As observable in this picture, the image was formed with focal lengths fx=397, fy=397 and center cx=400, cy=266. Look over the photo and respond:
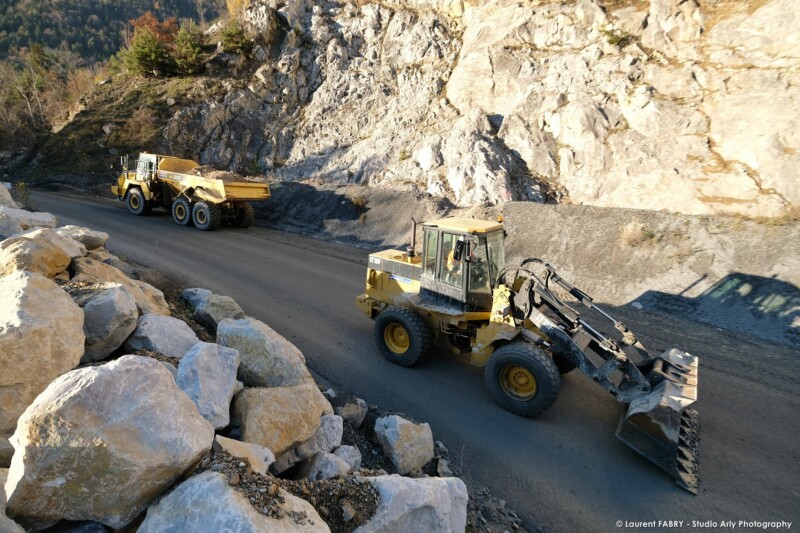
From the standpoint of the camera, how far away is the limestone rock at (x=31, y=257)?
454cm

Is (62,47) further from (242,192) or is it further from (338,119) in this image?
(242,192)

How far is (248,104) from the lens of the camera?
26.8m

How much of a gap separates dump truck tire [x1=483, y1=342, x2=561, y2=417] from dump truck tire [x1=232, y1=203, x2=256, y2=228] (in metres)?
13.9

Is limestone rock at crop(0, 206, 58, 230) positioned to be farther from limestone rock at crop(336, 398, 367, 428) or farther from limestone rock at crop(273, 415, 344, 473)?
limestone rock at crop(273, 415, 344, 473)

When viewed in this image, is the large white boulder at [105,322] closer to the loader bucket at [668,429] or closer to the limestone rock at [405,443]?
the limestone rock at [405,443]

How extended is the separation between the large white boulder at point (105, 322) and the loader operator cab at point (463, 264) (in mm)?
4143

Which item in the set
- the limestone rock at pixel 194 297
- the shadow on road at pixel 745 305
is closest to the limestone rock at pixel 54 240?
the limestone rock at pixel 194 297

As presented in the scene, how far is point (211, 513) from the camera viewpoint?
2.24 m

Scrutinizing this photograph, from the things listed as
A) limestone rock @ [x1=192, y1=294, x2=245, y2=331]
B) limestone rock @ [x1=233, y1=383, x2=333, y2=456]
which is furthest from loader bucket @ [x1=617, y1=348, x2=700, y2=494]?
limestone rock @ [x1=192, y1=294, x2=245, y2=331]

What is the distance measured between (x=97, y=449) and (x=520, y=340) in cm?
492

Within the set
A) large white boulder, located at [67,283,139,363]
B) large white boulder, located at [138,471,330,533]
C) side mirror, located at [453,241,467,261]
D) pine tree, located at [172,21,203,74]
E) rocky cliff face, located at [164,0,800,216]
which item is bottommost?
large white boulder, located at [138,471,330,533]

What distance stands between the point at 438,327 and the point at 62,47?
78.6 metres

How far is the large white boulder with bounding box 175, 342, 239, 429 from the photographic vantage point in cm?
345

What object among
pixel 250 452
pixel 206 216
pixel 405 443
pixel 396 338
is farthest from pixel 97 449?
pixel 206 216
